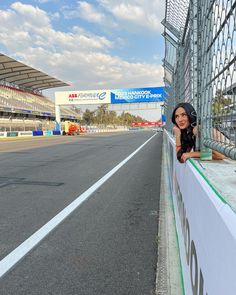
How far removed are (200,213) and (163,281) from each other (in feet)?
4.88

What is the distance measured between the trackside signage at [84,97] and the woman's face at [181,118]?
57.0 m

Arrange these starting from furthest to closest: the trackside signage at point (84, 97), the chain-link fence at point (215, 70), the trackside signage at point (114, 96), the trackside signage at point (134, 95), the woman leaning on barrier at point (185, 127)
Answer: the trackside signage at point (84, 97), the trackside signage at point (114, 96), the trackside signage at point (134, 95), the woman leaning on barrier at point (185, 127), the chain-link fence at point (215, 70)

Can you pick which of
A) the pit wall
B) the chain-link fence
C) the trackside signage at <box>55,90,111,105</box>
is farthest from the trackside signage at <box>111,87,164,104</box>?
the pit wall

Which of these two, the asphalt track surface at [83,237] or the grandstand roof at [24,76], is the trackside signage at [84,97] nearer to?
the grandstand roof at [24,76]

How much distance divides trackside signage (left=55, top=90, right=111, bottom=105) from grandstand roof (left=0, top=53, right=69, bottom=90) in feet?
33.5

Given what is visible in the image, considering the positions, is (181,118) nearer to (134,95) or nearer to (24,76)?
(134,95)

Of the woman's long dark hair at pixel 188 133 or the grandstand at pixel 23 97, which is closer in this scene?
the woman's long dark hair at pixel 188 133

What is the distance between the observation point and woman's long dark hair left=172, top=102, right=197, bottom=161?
3.84m

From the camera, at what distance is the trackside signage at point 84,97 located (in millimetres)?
60656

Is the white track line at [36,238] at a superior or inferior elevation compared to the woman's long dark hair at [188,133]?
inferior

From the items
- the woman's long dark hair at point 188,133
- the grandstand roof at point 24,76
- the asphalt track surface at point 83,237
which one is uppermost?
the grandstand roof at point 24,76

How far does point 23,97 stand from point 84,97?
18.7 meters

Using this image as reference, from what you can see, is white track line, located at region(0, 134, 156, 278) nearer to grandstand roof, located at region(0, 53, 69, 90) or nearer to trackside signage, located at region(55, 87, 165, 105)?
trackside signage, located at region(55, 87, 165, 105)

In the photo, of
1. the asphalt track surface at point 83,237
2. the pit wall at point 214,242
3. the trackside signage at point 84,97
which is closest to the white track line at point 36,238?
the asphalt track surface at point 83,237
